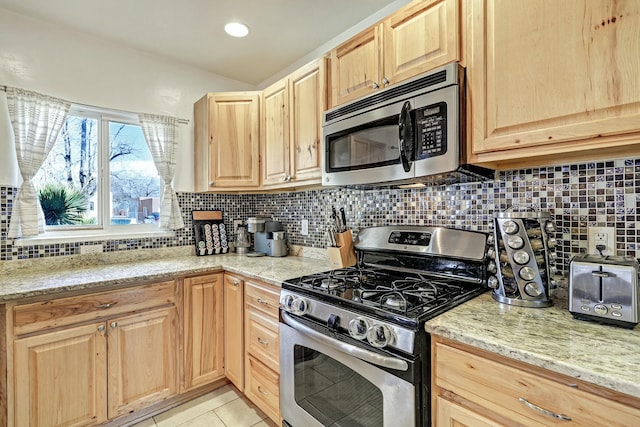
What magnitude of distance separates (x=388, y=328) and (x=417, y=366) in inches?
5.5

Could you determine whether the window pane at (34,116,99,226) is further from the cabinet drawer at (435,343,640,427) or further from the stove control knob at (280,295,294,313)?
the cabinet drawer at (435,343,640,427)

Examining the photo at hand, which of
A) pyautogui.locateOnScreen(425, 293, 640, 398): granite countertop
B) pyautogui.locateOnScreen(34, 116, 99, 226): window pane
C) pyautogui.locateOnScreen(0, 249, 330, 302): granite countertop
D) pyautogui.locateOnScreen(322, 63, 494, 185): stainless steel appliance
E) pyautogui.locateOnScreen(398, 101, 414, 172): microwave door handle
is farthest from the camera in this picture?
pyautogui.locateOnScreen(34, 116, 99, 226): window pane

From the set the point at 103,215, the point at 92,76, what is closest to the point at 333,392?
the point at 103,215

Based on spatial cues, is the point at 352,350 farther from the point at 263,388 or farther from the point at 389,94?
the point at 389,94

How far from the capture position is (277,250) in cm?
249

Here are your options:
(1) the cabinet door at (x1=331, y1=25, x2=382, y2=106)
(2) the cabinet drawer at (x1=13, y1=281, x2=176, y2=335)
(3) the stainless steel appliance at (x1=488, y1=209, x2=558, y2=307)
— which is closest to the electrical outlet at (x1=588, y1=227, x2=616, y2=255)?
(3) the stainless steel appliance at (x1=488, y1=209, x2=558, y2=307)

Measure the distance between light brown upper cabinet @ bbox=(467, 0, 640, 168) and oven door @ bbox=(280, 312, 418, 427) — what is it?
886mm

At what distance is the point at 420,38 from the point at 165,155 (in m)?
2.04

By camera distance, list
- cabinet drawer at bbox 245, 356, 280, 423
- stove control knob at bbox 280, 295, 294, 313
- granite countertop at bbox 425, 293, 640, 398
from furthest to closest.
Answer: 1. cabinet drawer at bbox 245, 356, 280, 423
2. stove control knob at bbox 280, 295, 294, 313
3. granite countertop at bbox 425, 293, 640, 398

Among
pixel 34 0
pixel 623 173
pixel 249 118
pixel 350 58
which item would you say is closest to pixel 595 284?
pixel 623 173

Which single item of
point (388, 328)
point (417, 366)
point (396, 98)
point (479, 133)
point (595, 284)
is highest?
point (396, 98)

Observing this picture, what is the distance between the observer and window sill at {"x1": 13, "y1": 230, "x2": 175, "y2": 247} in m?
1.95

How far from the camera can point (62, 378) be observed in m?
1.58

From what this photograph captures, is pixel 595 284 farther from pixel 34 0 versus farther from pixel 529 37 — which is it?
pixel 34 0
